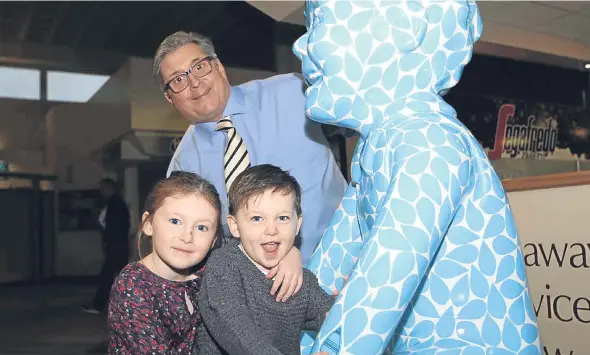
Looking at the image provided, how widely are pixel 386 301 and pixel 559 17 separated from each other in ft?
18.9

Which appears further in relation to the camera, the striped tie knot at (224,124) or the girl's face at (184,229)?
the striped tie knot at (224,124)

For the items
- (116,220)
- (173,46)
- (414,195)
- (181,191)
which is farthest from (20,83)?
(414,195)

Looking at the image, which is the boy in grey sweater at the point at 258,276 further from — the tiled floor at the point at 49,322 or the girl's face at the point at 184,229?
the tiled floor at the point at 49,322

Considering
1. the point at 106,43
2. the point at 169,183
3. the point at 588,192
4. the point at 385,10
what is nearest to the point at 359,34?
the point at 385,10

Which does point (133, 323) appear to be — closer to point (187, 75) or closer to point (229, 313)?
point (229, 313)

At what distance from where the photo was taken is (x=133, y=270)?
5.04 ft

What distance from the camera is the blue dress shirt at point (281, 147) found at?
199 centimetres

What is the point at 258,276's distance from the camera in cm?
137

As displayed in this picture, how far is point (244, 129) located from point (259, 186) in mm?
776

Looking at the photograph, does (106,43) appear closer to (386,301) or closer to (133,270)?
(133,270)

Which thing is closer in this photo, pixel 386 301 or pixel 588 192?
pixel 386 301

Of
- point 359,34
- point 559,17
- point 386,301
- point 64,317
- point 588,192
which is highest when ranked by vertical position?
point 559,17

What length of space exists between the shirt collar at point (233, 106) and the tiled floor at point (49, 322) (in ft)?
11.5

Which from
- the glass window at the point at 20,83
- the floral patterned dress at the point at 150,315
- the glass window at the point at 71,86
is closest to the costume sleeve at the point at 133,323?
the floral patterned dress at the point at 150,315
